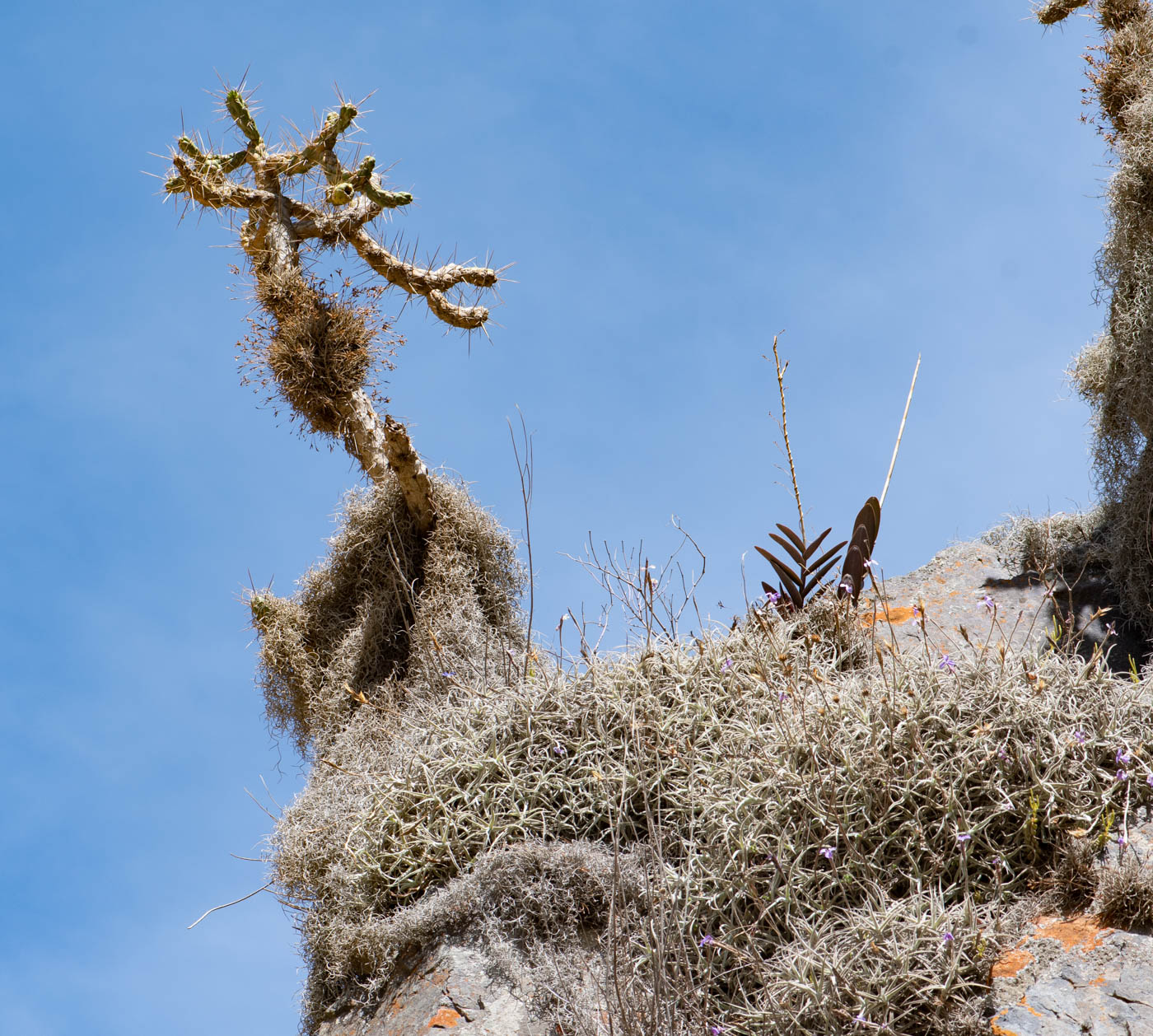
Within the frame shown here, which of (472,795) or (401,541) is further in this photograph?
(401,541)

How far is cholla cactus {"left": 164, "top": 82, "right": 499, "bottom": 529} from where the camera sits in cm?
600

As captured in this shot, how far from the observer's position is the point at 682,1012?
318 cm

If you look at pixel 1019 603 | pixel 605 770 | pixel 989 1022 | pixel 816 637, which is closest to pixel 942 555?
pixel 1019 603

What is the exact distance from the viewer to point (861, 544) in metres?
5.57

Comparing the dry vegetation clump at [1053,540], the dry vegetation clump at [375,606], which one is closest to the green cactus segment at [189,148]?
the dry vegetation clump at [375,606]

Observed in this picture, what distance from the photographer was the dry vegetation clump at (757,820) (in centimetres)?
317

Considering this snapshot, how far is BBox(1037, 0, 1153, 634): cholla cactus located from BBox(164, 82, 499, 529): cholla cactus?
3.91m

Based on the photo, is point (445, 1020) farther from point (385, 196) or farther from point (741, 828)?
point (385, 196)

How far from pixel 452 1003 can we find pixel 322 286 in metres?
4.09

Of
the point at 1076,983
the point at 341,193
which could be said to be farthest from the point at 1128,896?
the point at 341,193

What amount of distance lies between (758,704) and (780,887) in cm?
90

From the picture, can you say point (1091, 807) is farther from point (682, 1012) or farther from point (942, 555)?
point (942, 555)

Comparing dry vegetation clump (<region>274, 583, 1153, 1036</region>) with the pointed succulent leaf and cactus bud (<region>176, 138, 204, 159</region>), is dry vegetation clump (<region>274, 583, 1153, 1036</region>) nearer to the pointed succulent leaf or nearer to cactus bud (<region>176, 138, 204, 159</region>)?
the pointed succulent leaf

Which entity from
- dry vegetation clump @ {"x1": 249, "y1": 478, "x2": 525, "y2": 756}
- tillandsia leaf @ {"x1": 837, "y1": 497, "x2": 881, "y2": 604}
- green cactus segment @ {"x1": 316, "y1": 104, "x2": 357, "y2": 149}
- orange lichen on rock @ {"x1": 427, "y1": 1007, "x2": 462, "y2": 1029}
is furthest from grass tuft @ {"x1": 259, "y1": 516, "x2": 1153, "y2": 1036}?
green cactus segment @ {"x1": 316, "y1": 104, "x2": 357, "y2": 149}
